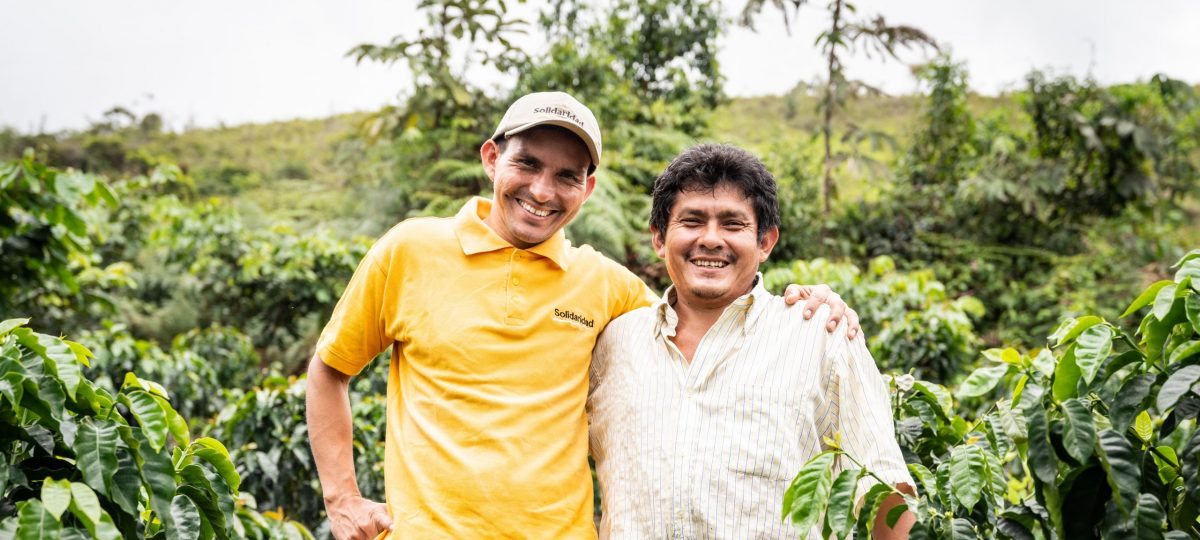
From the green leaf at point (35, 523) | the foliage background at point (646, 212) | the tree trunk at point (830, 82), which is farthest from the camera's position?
the tree trunk at point (830, 82)

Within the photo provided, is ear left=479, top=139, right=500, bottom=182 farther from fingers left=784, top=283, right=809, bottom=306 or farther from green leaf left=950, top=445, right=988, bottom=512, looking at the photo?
green leaf left=950, top=445, right=988, bottom=512

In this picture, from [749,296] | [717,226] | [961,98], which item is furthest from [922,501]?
[961,98]

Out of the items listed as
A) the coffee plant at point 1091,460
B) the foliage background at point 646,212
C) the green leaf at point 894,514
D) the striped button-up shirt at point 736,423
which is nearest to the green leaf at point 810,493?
the coffee plant at point 1091,460

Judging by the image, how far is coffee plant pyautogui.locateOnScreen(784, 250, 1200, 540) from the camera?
1358 millimetres

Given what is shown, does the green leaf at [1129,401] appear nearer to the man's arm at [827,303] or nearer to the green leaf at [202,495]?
the man's arm at [827,303]

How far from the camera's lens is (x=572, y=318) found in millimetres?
1962

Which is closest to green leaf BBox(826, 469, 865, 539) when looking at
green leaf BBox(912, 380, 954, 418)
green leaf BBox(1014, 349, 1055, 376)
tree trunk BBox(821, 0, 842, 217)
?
green leaf BBox(1014, 349, 1055, 376)

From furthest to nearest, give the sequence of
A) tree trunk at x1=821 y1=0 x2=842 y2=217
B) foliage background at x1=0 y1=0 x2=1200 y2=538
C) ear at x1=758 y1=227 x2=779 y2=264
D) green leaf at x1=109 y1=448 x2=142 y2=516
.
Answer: tree trunk at x1=821 y1=0 x2=842 y2=217
foliage background at x1=0 y1=0 x2=1200 y2=538
ear at x1=758 y1=227 x2=779 y2=264
green leaf at x1=109 y1=448 x2=142 y2=516

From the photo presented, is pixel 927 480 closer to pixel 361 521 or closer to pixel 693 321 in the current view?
pixel 693 321

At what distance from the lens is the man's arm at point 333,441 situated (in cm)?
192

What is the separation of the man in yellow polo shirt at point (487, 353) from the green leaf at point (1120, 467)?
0.59 metres

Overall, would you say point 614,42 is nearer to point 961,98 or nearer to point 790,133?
point 961,98

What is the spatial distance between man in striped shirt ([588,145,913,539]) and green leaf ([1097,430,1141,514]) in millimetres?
363

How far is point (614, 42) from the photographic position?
373 inches
